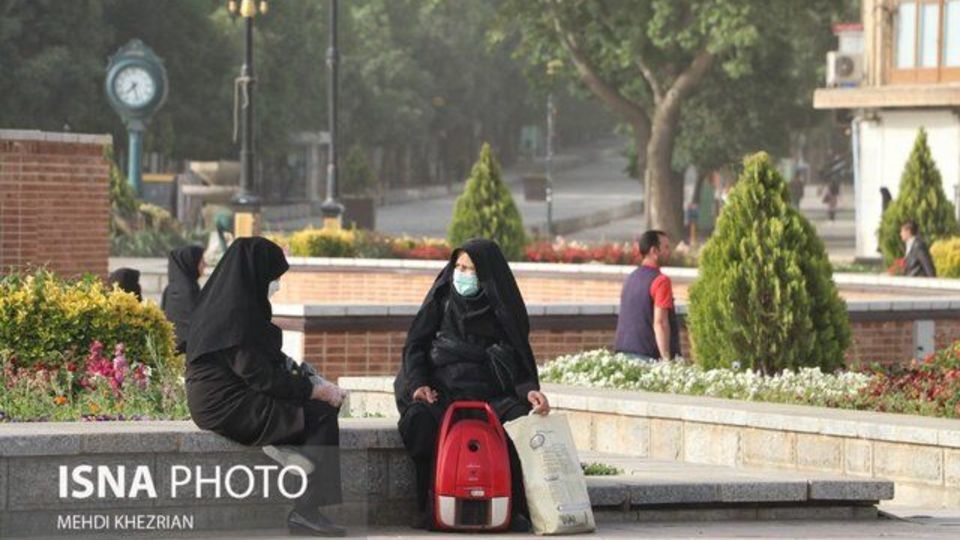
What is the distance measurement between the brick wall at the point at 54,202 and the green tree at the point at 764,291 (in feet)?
20.4

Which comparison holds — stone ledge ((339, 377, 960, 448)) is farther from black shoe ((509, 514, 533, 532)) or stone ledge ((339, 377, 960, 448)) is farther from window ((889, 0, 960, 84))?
window ((889, 0, 960, 84))

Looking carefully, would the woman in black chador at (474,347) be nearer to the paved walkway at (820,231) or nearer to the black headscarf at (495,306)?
the black headscarf at (495,306)

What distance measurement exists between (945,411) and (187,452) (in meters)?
5.71

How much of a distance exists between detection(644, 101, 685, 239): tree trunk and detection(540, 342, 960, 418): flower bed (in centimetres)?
4198

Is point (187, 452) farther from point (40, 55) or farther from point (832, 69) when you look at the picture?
point (40, 55)

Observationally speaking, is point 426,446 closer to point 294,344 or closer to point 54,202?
point 294,344

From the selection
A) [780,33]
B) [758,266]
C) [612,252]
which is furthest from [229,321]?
[780,33]

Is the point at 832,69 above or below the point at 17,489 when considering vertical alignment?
above

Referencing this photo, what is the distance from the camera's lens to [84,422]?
40.8 ft

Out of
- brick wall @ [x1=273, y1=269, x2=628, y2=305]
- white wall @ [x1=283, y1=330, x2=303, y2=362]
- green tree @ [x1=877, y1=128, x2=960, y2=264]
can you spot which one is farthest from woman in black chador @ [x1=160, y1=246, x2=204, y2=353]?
green tree @ [x1=877, y1=128, x2=960, y2=264]

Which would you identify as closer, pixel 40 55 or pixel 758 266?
pixel 758 266

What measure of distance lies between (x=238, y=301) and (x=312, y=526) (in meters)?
1.04

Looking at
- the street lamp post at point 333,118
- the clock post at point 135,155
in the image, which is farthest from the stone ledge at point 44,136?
the clock post at point 135,155

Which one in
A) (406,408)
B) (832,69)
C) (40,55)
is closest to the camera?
(406,408)
